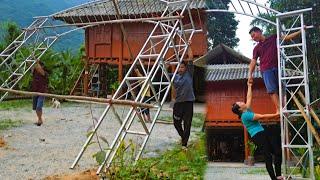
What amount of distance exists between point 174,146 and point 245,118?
3.86 m

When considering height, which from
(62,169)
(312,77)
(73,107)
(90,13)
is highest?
(90,13)

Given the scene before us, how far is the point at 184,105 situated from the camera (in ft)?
22.1

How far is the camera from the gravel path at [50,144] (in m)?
6.01

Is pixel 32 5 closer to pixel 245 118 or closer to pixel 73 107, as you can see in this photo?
pixel 73 107

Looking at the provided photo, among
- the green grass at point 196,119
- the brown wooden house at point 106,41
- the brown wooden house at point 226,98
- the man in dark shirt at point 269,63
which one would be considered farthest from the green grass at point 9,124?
the man in dark shirt at point 269,63

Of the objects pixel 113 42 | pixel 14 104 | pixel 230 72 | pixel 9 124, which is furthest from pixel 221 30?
pixel 113 42

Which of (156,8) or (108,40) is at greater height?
(156,8)

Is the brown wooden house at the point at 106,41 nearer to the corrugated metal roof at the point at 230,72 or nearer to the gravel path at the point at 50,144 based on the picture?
the gravel path at the point at 50,144

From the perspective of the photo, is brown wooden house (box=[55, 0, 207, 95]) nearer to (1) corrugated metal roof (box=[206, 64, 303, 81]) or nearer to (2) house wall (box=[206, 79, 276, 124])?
(2) house wall (box=[206, 79, 276, 124])

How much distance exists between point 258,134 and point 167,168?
1717 millimetres

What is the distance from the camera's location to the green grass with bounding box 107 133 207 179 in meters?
4.90

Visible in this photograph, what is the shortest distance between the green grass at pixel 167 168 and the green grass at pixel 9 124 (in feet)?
16.1

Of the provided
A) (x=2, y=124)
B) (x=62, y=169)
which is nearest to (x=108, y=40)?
(x=2, y=124)

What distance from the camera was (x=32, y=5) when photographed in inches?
1944
